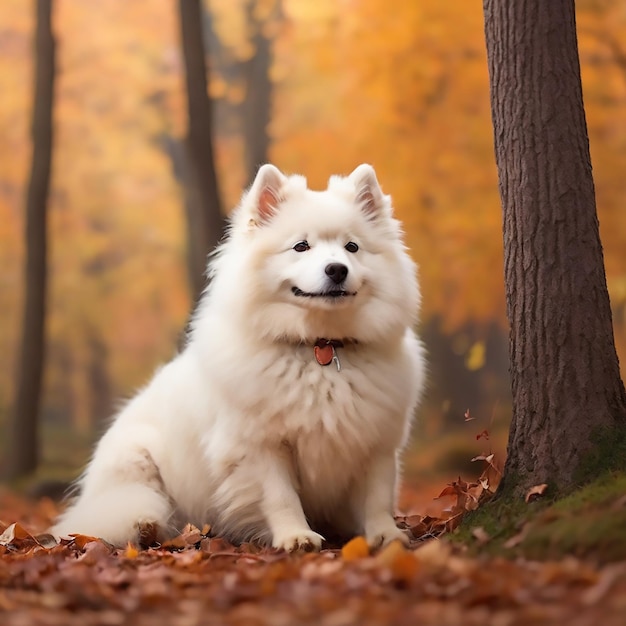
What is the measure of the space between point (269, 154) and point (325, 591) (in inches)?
428

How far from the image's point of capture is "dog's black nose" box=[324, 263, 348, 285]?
3.81 meters

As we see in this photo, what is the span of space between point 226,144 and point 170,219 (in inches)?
92.7

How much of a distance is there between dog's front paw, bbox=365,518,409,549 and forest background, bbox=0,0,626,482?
4558 mm

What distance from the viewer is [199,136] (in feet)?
26.7

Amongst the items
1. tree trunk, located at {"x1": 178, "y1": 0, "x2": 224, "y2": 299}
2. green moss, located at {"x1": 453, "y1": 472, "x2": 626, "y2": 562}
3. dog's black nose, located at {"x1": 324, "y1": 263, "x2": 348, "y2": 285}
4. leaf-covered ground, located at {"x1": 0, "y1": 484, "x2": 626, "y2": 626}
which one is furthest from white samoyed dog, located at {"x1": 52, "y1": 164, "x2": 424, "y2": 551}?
tree trunk, located at {"x1": 178, "y1": 0, "x2": 224, "y2": 299}

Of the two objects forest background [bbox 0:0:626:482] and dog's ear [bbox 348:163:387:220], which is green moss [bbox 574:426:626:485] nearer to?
dog's ear [bbox 348:163:387:220]

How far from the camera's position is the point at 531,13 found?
12.4 feet

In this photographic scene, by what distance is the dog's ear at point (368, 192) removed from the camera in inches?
171

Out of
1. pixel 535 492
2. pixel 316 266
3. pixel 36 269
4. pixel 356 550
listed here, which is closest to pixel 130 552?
pixel 356 550

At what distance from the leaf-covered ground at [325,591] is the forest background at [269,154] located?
509 centimetres

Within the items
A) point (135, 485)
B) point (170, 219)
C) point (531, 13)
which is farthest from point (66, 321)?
point (531, 13)

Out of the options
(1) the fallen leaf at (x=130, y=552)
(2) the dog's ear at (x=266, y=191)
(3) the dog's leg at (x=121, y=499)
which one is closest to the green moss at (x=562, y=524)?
(1) the fallen leaf at (x=130, y=552)

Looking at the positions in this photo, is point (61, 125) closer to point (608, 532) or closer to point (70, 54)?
point (70, 54)

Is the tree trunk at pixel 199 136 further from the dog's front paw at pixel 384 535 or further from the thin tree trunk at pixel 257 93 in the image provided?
the thin tree trunk at pixel 257 93
